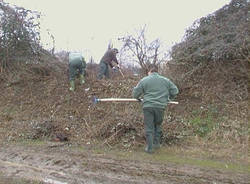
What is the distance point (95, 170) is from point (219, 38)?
6.59 meters

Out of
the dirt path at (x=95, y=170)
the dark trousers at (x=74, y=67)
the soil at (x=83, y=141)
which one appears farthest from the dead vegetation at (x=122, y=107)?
the dirt path at (x=95, y=170)

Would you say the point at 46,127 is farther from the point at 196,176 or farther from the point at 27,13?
the point at 27,13

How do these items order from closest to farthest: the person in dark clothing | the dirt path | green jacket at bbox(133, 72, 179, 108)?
1. the dirt path
2. green jacket at bbox(133, 72, 179, 108)
3. the person in dark clothing

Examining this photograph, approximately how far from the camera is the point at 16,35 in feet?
43.3

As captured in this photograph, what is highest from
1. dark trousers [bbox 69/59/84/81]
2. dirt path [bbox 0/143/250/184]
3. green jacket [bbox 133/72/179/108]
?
dark trousers [bbox 69/59/84/81]

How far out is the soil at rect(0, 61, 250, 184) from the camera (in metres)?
5.24

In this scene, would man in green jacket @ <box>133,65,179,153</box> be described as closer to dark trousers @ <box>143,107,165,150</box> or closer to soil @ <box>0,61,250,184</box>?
dark trousers @ <box>143,107,165,150</box>

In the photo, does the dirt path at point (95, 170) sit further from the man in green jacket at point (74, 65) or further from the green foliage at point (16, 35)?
the green foliage at point (16, 35)

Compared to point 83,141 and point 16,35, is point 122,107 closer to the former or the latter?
point 83,141

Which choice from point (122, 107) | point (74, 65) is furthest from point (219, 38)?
point (74, 65)

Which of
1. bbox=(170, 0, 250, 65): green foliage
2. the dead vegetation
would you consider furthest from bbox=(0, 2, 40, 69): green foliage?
bbox=(170, 0, 250, 65): green foliage

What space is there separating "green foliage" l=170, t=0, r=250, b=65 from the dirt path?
495 cm

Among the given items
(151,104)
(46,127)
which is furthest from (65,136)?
(151,104)

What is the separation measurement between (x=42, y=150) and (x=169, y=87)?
3.20 m
